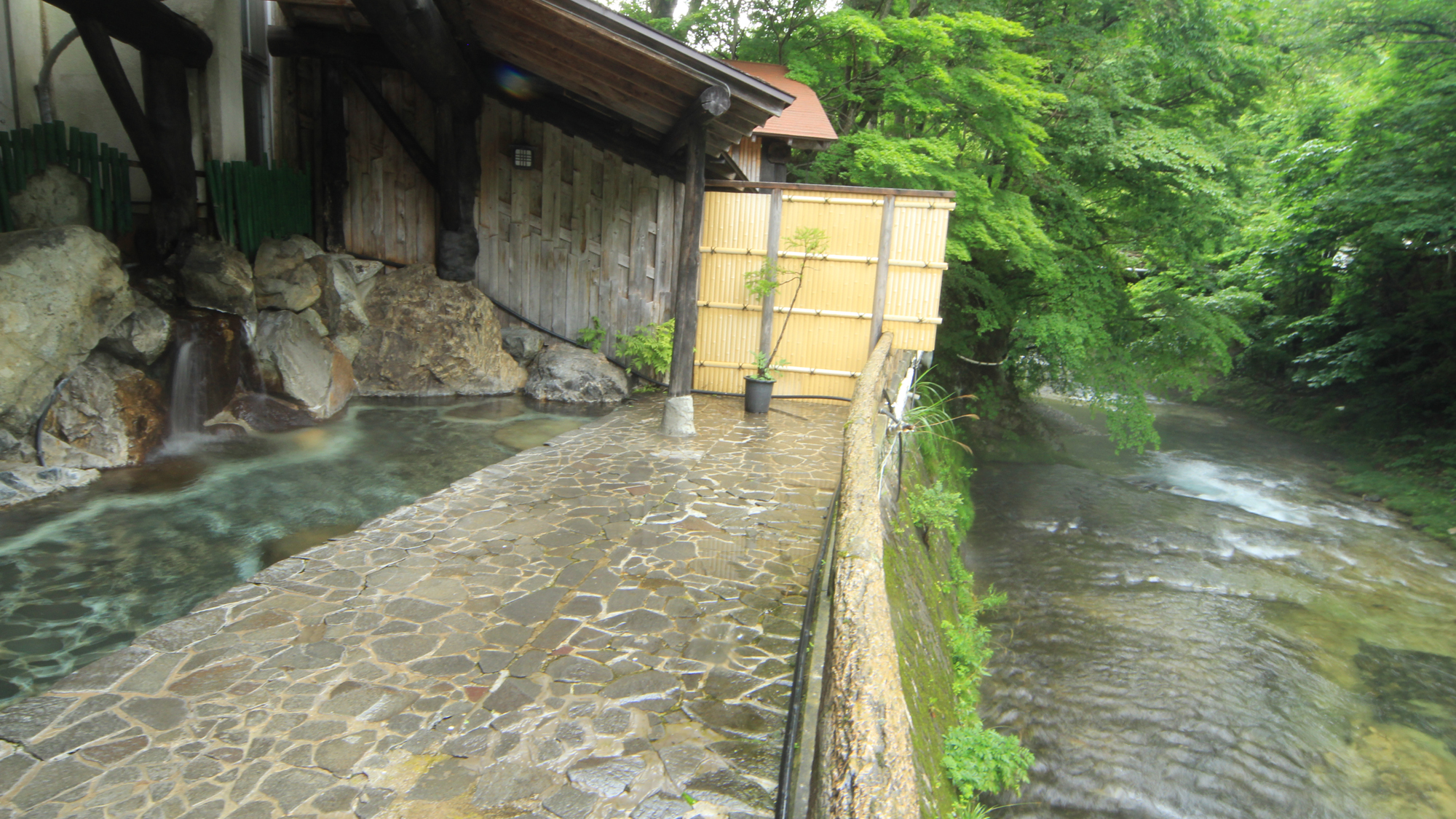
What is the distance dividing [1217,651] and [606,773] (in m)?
7.69

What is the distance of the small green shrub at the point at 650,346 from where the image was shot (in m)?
9.61

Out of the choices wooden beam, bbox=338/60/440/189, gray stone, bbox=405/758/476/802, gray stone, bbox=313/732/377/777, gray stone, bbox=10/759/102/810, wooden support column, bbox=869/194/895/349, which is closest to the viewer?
gray stone, bbox=10/759/102/810

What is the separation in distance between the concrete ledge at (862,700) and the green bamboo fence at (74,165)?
772cm

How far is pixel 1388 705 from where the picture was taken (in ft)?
24.0

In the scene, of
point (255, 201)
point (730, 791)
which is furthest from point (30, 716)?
point (255, 201)

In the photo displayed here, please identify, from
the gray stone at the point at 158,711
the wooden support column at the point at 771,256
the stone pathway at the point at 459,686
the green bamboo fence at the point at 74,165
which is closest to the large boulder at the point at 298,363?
the green bamboo fence at the point at 74,165

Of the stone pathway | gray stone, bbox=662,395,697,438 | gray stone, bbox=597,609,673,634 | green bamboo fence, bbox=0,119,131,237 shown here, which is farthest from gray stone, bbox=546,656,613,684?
green bamboo fence, bbox=0,119,131,237

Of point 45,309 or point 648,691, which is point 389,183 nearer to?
point 45,309

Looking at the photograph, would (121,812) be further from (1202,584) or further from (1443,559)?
(1443,559)

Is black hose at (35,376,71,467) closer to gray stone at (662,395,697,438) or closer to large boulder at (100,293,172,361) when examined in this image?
large boulder at (100,293,172,361)

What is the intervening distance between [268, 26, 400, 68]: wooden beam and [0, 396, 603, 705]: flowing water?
14.9 feet

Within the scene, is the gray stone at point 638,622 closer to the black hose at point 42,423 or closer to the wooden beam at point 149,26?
the black hose at point 42,423

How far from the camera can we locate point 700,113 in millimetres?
7094

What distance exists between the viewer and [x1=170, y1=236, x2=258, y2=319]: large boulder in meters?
7.80
